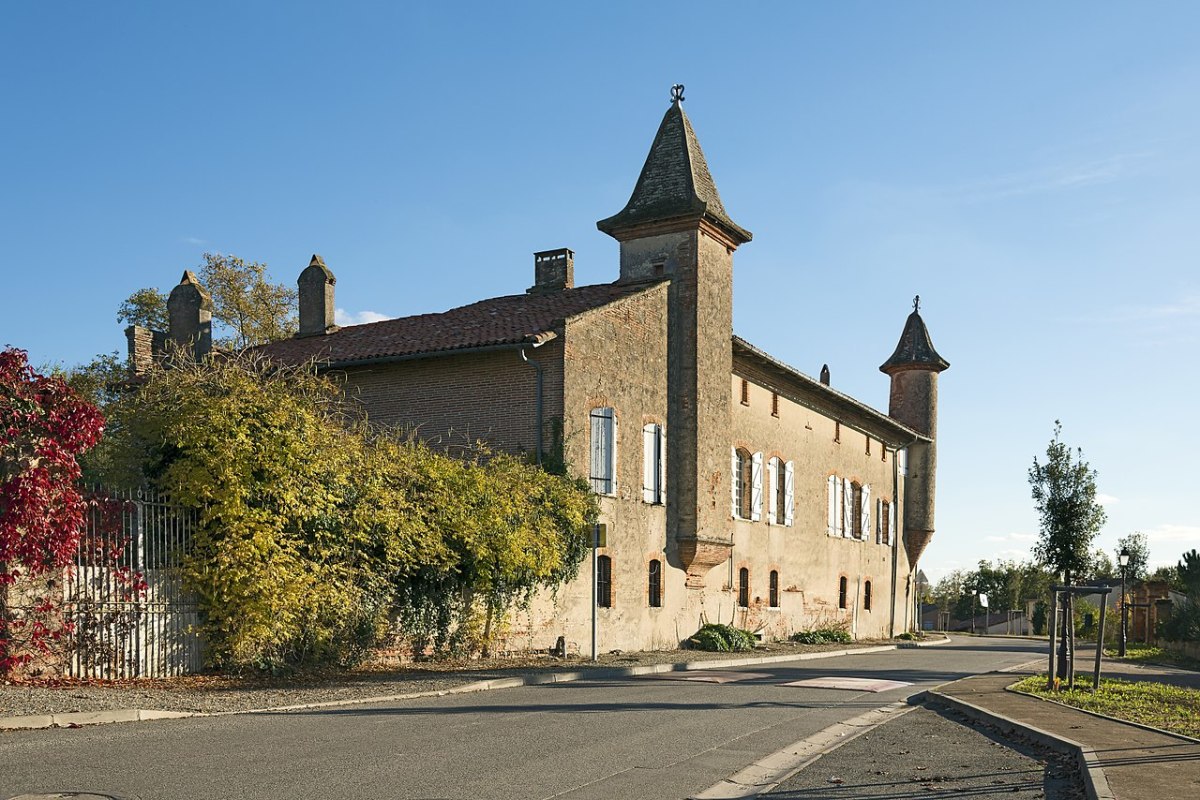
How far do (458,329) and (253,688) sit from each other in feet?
41.3

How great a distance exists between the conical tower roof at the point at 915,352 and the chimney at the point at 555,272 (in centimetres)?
1934

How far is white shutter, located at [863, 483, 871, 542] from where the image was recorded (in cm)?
3981

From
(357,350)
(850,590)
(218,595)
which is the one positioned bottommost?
(850,590)

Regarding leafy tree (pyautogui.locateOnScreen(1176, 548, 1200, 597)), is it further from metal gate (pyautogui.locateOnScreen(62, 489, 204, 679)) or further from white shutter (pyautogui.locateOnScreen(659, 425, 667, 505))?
metal gate (pyautogui.locateOnScreen(62, 489, 204, 679))

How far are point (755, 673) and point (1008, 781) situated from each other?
38.0 ft

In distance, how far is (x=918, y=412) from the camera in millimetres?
45250

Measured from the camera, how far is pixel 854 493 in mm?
39125

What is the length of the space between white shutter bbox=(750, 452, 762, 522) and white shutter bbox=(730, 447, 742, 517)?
499 millimetres

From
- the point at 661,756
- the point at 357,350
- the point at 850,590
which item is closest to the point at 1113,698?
the point at 661,756

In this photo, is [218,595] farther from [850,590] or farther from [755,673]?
[850,590]

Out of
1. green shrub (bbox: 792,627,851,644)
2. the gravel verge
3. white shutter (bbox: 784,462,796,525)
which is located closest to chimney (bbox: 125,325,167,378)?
the gravel verge

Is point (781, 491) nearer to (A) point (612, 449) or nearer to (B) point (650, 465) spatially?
(B) point (650, 465)

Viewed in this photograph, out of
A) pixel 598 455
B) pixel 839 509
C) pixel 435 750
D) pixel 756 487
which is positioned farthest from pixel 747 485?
pixel 435 750

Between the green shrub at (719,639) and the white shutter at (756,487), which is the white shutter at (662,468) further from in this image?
the white shutter at (756,487)
